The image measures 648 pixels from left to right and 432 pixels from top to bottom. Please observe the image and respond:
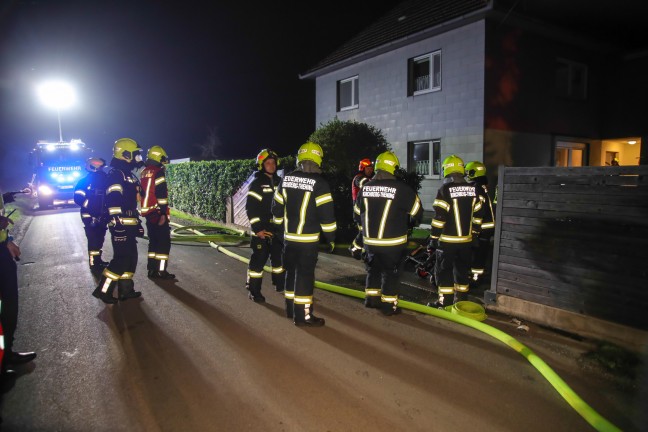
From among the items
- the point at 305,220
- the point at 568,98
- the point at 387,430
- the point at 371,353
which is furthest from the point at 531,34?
the point at 387,430

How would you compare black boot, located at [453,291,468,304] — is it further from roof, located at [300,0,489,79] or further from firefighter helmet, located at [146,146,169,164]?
roof, located at [300,0,489,79]

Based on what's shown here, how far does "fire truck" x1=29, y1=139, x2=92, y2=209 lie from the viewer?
1884 centimetres

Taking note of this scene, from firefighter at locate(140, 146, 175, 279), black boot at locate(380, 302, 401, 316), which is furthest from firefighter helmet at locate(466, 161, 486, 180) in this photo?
firefighter at locate(140, 146, 175, 279)

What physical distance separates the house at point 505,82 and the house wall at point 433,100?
1.3 inches

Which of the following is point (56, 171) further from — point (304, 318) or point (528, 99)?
point (528, 99)

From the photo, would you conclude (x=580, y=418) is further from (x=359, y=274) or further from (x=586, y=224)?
(x=359, y=274)

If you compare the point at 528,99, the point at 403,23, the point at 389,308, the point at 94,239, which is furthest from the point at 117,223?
the point at 403,23

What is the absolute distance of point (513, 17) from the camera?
36.4 feet

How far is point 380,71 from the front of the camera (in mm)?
14516

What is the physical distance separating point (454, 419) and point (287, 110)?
146 ft

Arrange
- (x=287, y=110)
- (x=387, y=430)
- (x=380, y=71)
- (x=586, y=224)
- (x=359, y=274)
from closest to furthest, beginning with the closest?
(x=387, y=430) → (x=586, y=224) → (x=359, y=274) → (x=380, y=71) → (x=287, y=110)

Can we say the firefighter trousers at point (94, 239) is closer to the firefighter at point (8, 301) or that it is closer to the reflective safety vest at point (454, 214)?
the firefighter at point (8, 301)

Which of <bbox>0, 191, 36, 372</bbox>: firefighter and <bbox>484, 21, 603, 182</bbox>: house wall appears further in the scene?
<bbox>484, 21, 603, 182</bbox>: house wall

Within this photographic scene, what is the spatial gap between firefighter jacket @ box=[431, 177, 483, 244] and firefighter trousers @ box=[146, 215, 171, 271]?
4.25 metres
